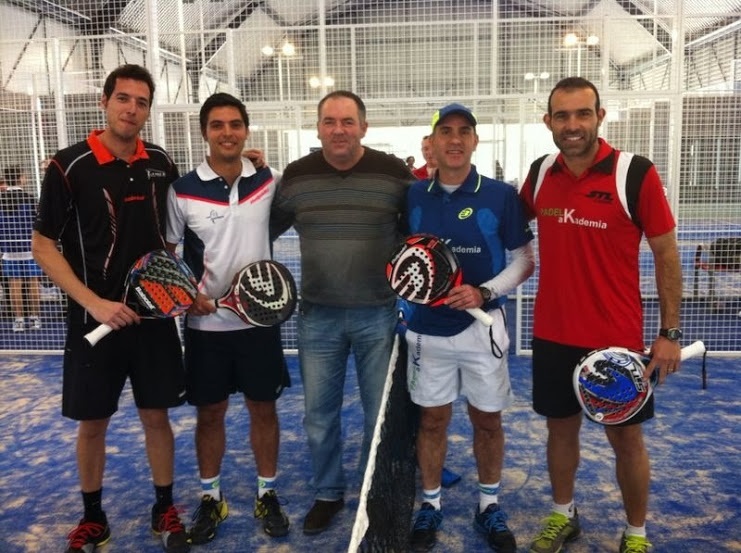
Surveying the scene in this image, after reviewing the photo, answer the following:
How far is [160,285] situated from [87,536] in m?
1.29

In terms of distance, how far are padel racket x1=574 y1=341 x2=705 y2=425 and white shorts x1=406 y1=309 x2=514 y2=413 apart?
403 millimetres

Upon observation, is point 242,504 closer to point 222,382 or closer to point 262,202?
point 222,382

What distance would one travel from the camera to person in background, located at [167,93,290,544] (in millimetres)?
2938

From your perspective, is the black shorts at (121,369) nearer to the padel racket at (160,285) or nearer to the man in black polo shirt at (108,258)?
the man in black polo shirt at (108,258)

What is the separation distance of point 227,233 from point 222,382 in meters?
0.72

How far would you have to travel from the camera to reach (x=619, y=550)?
9.46 ft

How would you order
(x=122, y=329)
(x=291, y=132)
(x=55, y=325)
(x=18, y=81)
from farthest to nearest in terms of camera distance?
(x=18, y=81) → (x=291, y=132) → (x=55, y=325) → (x=122, y=329)

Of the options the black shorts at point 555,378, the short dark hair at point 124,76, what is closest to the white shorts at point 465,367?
the black shorts at point 555,378

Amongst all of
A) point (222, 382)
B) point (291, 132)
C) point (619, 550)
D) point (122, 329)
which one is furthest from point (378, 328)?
point (291, 132)

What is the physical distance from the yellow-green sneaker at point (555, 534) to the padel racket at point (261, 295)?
5.05ft

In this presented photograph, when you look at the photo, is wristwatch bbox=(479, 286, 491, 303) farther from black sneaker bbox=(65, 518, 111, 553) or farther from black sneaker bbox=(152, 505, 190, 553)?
black sneaker bbox=(65, 518, 111, 553)

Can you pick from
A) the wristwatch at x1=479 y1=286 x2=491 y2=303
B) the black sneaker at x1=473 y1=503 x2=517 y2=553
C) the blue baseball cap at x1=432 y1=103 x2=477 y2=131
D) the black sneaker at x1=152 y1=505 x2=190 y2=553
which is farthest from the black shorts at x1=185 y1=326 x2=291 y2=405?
the blue baseball cap at x1=432 y1=103 x2=477 y2=131

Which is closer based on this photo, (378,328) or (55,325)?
(378,328)

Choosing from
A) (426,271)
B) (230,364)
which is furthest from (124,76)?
(426,271)
